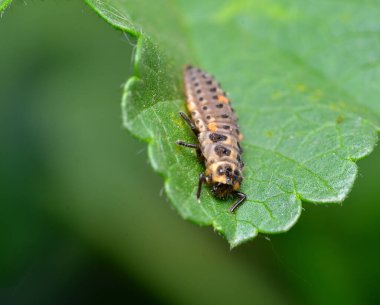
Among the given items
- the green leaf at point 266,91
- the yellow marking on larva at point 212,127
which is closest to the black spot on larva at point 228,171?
the green leaf at point 266,91

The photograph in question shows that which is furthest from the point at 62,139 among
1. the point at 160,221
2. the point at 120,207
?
the point at 160,221

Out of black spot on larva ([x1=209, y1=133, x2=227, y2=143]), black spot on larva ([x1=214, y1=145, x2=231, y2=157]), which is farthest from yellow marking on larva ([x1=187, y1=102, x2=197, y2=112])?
black spot on larva ([x1=214, y1=145, x2=231, y2=157])

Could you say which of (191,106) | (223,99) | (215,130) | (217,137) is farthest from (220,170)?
(223,99)

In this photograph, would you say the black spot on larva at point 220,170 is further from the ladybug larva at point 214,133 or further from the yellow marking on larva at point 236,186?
the yellow marking on larva at point 236,186

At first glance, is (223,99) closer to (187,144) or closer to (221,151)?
(221,151)

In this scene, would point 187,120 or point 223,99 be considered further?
point 223,99

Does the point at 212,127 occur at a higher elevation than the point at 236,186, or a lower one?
higher
